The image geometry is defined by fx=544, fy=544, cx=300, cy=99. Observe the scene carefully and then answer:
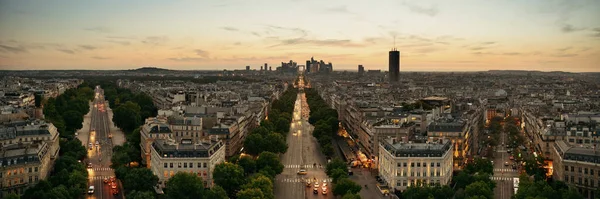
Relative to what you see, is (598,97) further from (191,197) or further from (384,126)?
(191,197)

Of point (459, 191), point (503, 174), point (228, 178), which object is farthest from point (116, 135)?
point (459, 191)

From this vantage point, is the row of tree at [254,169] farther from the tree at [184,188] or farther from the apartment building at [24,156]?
the apartment building at [24,156]

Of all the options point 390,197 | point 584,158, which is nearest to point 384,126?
point 390,197

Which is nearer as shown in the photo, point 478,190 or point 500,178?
point 478,190

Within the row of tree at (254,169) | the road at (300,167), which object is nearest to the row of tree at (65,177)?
the row of tree at (254,169)

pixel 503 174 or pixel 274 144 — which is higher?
pixel 274 144

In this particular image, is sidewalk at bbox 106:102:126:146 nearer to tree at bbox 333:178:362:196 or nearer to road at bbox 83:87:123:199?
road at bbox 83:87:123:199

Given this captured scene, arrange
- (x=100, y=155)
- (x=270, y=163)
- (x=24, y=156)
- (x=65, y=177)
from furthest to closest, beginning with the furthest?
(x=100, y=155) < (x=270, y=163) < (x=24, y=156) < (x=65, y=177)

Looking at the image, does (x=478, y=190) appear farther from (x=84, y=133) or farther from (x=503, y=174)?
(x=84, y=133)

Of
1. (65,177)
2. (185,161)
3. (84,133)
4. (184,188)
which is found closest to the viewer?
(184,188)
